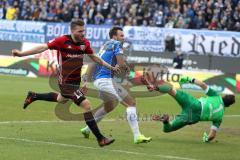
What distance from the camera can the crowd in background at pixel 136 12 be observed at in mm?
35969

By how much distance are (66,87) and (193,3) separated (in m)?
25.6

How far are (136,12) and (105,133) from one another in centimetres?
2484

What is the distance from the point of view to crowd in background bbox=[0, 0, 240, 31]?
3597cm

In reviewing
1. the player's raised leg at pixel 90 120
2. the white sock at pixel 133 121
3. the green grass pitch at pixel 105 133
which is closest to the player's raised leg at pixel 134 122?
the white sock at pixel 133 121

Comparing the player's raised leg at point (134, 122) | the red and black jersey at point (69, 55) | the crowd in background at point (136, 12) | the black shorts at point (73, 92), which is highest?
the red and black jersey at point (69, 55)

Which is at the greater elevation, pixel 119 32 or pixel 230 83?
pixel 119 32

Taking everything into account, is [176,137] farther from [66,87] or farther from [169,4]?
[169,4]

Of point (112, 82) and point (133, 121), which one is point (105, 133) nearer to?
point (112, 82)

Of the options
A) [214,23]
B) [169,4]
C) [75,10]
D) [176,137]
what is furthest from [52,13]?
[176,137]

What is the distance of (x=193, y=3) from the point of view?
37.8m

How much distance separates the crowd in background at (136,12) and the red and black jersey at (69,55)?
75.1 ft

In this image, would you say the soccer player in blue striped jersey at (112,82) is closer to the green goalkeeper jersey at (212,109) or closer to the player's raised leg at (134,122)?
the player's raised leg at (134,122)

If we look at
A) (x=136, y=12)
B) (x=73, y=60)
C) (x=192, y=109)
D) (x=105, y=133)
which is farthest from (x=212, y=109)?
(x=136, y=12)

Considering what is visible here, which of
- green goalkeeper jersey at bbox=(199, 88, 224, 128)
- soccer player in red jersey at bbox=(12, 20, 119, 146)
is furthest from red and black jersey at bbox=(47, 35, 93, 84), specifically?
green goalkeeper jersey at bbox=(199, 88, 224, 128)
